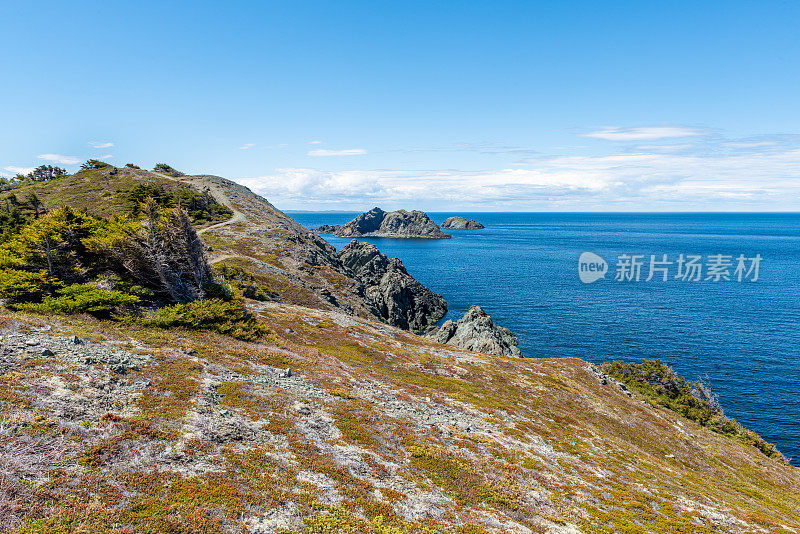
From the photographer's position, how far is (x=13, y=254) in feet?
104

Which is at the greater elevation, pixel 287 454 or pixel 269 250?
pixel 269 250

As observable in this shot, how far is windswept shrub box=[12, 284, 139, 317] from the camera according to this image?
2691cm

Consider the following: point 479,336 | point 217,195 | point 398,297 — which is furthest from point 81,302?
point 217,195

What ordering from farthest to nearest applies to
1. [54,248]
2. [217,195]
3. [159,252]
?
[217,195] < [159,252] < [54,248]

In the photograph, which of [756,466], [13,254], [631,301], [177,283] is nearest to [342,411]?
[177,283]

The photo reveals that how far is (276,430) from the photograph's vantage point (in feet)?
62.7

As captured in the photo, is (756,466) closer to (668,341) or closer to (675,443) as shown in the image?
(675,443)

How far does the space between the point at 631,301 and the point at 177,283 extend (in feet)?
406

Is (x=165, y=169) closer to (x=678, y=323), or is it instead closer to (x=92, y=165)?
(x=92, y=165)

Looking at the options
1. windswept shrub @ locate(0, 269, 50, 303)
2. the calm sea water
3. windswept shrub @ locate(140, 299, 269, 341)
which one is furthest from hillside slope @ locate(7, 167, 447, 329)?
windswept shrub @ locate(0, 269, 50, 303)

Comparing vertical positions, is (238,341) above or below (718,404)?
above

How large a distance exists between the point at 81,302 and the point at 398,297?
87.1 meters

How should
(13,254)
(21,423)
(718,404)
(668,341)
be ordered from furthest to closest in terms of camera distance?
(668,341) < (718,404) < (13,254) < (21,423)

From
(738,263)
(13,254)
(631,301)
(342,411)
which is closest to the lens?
(342,411)
